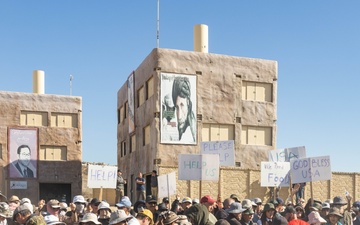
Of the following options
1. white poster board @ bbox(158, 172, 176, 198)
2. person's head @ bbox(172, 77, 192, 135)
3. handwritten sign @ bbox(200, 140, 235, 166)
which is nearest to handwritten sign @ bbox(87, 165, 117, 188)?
white poster board @ bbox(158, 172, 176, 198)

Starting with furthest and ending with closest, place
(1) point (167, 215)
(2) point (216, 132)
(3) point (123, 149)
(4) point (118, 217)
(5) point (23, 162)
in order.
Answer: (5) point (23, 162) < (3) point (123, 149) < (2) point (216, 132) < (1) point (167, 215) < (4) point (118, 217)

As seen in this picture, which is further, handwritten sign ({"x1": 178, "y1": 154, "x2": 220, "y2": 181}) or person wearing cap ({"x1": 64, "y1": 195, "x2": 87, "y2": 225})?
handwritten sign ({"x1": 178, "y1": 154, "x2": 220, "y2": 181})

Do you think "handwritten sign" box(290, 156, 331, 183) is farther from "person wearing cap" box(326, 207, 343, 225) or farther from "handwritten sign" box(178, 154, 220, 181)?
"person wearing cap" box(326, 207, 343, 225)

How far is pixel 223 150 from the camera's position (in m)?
21.8

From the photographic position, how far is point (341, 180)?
31.2 metres

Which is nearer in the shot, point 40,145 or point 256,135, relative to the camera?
point 256,135

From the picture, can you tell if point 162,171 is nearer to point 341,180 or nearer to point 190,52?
point 190,52

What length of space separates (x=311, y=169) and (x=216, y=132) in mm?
14839

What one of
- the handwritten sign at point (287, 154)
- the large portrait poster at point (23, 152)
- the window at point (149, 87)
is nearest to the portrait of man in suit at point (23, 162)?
the large portrait poster at point (23, 152)

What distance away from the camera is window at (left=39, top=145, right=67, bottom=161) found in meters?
41.6

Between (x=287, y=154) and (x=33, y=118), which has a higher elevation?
(x=33, y=118)

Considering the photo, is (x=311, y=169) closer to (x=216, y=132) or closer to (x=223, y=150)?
(x=223, y=150)

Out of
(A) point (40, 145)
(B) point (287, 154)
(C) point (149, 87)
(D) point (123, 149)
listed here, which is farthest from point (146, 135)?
(A) point (40, 145)

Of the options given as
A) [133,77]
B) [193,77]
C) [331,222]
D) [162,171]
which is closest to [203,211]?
[331,222]
